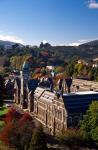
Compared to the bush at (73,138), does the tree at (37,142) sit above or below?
above

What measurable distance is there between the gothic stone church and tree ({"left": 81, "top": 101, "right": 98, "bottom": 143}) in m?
4.27

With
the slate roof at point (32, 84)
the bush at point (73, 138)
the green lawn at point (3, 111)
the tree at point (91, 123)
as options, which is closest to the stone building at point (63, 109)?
the tree at point (91, 123)

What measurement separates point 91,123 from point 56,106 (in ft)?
38.0

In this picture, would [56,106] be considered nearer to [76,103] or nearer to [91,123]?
[76,103]

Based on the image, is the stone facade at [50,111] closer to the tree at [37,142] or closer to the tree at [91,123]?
the tree at [91,123]

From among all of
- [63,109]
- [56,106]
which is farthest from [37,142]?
[56,106]

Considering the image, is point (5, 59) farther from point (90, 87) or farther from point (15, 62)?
point (90, 87)

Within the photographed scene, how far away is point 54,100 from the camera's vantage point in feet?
209

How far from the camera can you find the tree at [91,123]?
5155 centimetres

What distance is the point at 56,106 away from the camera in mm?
62688

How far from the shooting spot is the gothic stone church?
58375mm

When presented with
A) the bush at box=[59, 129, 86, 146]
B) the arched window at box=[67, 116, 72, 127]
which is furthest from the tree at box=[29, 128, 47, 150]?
the arched window at box=[67, 116, 72, 127]

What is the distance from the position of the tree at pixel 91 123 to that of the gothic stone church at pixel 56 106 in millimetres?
4274

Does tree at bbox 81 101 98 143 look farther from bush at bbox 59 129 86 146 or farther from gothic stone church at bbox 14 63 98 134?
gothic stone church at bbox 14 63 98 134
